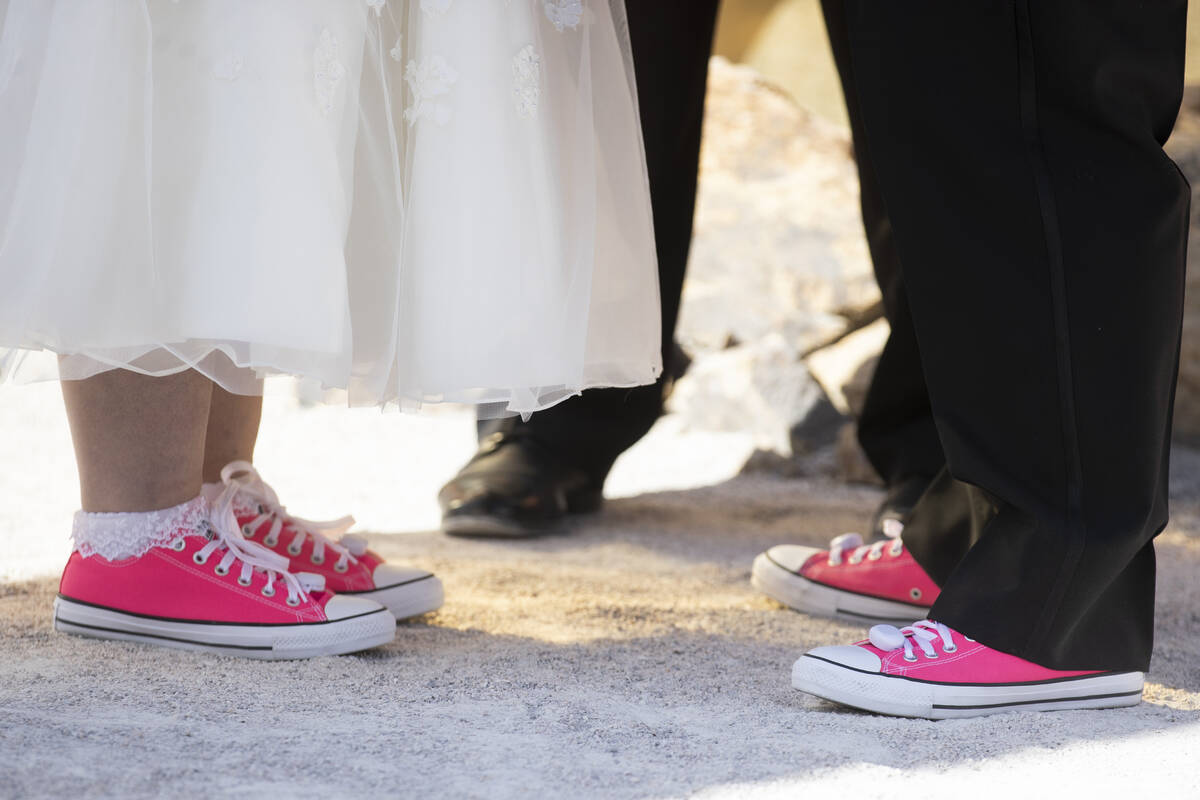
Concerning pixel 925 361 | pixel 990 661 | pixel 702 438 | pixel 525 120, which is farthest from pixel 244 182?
pixel 702 438

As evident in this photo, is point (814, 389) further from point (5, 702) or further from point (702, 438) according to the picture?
point (5, 702)

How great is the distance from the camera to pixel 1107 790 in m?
0.72

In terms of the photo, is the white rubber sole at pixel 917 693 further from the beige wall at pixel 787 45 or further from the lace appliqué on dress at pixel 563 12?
the beige wall at pixel 787 45

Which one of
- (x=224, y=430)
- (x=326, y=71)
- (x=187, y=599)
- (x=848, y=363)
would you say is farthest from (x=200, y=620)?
(x=848, y=363)

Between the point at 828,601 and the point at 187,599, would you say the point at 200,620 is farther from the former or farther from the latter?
the point at 828,601

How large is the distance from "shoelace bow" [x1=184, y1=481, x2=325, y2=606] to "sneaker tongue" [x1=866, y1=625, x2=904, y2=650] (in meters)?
0.51

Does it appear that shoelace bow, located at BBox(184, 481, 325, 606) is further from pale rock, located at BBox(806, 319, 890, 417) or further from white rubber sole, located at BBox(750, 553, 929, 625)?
pale rock, located at BBox(806, 319, 890, 417)

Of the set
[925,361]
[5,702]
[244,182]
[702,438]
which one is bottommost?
[702,438]

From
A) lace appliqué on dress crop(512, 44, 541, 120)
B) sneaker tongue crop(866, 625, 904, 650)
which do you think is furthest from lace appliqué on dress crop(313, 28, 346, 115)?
sneaker tongue crop(866, 625, 904, 650)

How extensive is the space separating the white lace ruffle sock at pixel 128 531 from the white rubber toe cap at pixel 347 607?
152 mm

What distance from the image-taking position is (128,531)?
101 centimetres

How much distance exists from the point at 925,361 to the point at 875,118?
8.1 inches

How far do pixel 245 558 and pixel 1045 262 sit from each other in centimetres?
75

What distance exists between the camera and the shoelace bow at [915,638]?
0.91 meters
